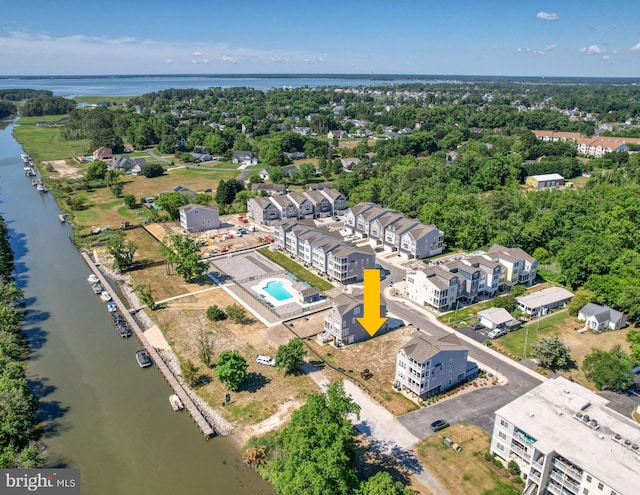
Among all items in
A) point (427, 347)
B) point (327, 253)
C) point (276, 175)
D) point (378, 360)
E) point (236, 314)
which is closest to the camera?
point (427, 347)

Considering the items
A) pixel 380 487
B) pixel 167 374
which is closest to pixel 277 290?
pixel 167 374

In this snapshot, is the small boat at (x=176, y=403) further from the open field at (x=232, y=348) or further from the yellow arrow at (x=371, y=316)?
the yellow arrow at (x=371, y=316)

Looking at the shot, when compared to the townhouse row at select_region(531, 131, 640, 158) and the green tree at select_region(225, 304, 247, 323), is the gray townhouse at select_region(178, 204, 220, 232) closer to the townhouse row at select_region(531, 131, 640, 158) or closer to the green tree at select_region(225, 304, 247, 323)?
the green tree at select_region(225, 304, 247, 323)

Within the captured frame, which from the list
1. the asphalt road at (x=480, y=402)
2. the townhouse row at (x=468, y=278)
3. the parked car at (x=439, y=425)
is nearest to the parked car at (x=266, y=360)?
the asphalt road at (x=480, y=402)

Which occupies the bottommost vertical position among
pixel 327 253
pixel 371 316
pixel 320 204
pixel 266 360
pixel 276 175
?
pixel 266 360

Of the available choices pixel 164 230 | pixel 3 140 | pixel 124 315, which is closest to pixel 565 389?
pixel 124 315

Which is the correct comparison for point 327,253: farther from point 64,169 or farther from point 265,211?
point 64,169
